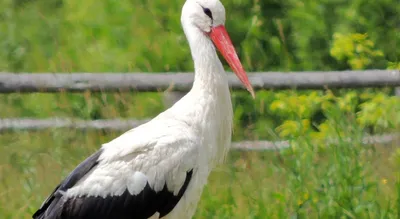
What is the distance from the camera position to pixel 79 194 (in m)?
4.68

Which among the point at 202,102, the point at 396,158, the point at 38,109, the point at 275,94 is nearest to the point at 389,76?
the point at 275,94

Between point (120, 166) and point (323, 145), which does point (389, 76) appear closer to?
point (323, 145)

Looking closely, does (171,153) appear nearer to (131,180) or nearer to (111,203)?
(131,180)

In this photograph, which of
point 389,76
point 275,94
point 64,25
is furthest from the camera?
point 64,25

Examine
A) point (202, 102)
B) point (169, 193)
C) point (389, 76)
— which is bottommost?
point (389, 76)

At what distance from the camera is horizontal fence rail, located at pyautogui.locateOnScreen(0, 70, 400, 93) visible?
6637 millimetres

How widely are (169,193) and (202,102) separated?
0.44 m

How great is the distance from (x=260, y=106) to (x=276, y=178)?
5.61 feet

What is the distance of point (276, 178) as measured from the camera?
5.80 meters

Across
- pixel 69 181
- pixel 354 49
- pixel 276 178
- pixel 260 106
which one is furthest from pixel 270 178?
pixel 354 49

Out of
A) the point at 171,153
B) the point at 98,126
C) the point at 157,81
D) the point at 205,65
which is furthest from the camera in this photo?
the point at 98,126

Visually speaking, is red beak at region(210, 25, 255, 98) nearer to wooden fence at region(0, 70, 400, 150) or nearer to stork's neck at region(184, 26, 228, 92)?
stork's neck at region(184, 26, 228, 92)

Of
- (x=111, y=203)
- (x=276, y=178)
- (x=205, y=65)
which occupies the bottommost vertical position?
(x=276, y=178)

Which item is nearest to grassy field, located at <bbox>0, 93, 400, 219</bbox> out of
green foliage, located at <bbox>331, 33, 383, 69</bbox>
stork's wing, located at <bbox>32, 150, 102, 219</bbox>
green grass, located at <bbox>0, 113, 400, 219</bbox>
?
green grass, located at <bbox>0, 113, 400, 219</bbox>
